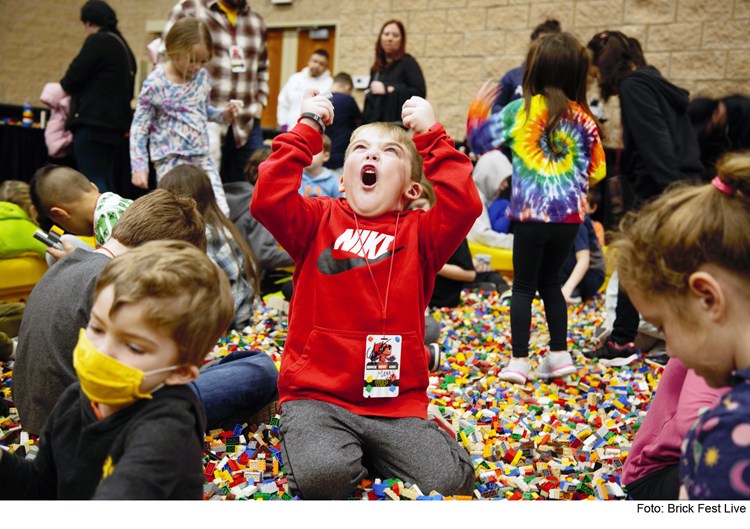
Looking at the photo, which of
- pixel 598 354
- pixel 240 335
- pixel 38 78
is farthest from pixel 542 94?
pixel 38 78

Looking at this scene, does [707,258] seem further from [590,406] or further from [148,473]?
[590,406]

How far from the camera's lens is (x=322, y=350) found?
2070 millimetres

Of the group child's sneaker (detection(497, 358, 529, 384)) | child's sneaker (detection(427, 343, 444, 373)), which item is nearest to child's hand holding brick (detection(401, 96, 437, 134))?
child's sneaker (detection(427, 343, 444, 373))

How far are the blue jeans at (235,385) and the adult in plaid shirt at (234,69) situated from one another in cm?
261

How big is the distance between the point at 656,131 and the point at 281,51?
7446 mm

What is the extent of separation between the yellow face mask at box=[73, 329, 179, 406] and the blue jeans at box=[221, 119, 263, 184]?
162 inches

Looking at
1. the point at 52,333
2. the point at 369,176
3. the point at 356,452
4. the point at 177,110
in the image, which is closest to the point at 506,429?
the point at 356,452

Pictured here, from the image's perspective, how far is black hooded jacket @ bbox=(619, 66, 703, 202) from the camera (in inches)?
133

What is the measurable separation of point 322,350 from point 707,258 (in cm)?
122

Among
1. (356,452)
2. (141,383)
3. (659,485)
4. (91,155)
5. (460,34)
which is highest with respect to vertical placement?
(460,34)

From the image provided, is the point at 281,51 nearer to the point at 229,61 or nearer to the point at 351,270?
the point at 229,61

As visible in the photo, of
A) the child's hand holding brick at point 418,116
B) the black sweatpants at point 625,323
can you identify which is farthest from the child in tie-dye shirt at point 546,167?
the child's hand holding brick at point 418,116

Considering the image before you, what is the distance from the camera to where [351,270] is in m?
2.12

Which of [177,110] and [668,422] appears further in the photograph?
[177,110]
